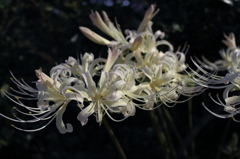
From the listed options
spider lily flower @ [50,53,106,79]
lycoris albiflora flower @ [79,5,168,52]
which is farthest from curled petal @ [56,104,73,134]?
lycoris albiflora flower @ [79,5,168,52]

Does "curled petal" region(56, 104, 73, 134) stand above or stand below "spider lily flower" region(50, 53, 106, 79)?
below

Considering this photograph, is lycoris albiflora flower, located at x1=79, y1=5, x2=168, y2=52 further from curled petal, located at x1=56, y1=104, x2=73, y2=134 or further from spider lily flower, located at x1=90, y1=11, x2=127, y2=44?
curled petal, located at x1=56, y1=104, x2=73, y2=134

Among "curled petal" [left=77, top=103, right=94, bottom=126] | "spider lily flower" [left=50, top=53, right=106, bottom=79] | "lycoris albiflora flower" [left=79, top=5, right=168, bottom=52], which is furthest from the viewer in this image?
"lycoris albiflora flower" [left=79, top=5, right=168, bottom=52]

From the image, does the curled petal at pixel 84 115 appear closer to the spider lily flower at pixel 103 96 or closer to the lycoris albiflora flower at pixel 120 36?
the spider lily flower at pixel 103 96

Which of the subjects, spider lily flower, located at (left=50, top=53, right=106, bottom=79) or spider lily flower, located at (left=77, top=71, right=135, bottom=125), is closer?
spider lily flower, located at (left=77, top=71, right=135, bottom=125)

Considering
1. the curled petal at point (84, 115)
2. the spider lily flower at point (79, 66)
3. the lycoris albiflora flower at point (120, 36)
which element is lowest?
the curled petal at point (84, 115)

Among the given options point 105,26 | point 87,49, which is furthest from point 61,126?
point 87,49

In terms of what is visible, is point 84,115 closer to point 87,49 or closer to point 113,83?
point 113,83

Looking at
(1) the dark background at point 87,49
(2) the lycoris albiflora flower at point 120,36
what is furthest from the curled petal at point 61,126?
(1) the dark background at point 87,49

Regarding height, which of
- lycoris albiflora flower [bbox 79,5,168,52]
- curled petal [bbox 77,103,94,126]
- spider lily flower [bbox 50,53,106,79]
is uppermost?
lycoris albiflora flower [bbox 79,5,168,52]
